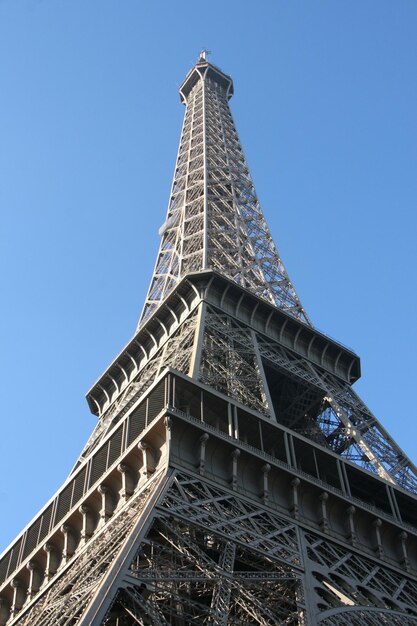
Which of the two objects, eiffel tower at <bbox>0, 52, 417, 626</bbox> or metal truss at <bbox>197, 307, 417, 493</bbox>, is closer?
eiffel tower at <bbox>0, 52, 417, 626</bbox>

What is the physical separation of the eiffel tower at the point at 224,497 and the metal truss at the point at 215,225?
5334 mm

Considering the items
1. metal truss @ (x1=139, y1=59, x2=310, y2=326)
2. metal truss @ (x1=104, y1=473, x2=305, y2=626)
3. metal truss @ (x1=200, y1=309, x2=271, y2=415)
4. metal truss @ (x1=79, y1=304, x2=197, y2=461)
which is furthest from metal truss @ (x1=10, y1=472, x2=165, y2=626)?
metal truss @ (x1=139, y1=59, x2=310, y2=326)

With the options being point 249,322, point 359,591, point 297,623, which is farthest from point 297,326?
point 297,623

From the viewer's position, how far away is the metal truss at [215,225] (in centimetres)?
4769

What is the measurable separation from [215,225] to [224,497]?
98.8ft

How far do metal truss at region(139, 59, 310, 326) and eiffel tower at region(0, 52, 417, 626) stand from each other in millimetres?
5334

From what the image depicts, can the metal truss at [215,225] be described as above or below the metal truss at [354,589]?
above

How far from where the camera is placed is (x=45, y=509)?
28562 mm

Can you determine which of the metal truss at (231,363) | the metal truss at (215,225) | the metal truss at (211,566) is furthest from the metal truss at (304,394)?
the metal truss at (211,566)

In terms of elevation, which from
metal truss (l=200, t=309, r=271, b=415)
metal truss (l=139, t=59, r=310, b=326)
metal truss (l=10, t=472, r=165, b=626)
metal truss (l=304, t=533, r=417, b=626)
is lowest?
metal truss (l=10, t=472, r=165, b=626)

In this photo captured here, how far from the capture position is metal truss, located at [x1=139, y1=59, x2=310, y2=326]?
47.7m

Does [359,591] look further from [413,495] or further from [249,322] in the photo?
[249,322]

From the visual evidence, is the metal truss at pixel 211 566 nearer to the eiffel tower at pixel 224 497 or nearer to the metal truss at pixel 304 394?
the eiffel tower at pixel 224 497

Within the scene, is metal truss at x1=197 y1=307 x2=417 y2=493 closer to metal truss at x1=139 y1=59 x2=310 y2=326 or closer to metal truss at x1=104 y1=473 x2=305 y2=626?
metal truss at x1=139 y1=59 x2=310 y2=326
